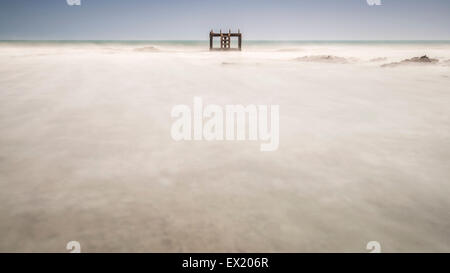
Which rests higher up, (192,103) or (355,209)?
(192,103)

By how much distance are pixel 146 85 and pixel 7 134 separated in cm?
347

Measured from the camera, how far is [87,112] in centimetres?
456

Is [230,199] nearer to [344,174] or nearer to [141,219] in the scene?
[141,219]

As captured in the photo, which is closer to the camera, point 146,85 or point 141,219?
point 141,219

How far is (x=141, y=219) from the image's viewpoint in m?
2.04

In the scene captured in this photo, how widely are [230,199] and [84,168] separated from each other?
5.03 ft
